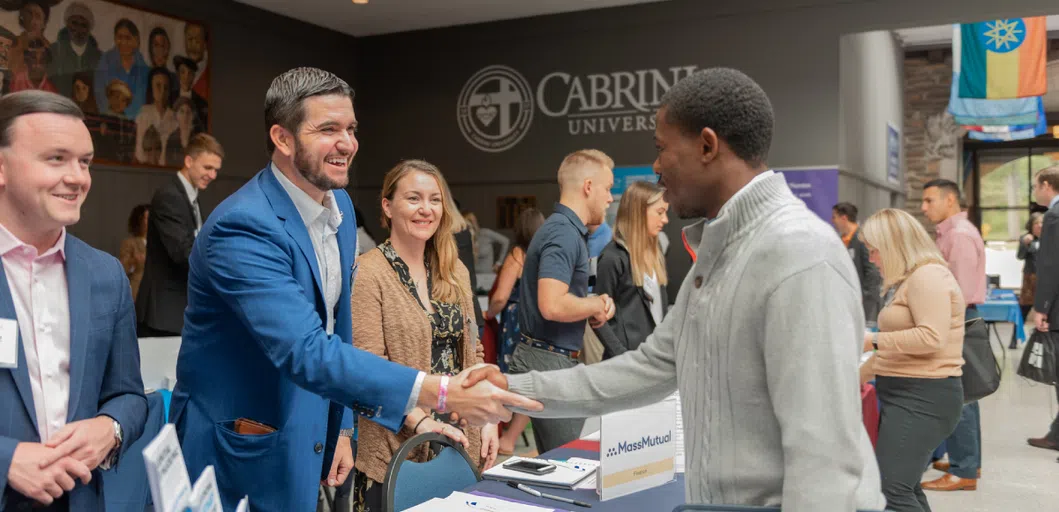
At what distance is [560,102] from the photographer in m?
9.66

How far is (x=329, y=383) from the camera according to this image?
1886 mm

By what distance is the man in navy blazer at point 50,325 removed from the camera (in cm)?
160

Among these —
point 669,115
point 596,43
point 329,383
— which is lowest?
point 329,383

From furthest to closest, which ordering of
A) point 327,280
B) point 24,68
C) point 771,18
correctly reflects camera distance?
point 771,18, point 24,68, point 327,280

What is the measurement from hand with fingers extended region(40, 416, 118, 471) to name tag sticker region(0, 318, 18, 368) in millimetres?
159

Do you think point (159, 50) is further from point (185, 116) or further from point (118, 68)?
point (185, 116)

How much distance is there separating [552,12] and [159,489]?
9027mm

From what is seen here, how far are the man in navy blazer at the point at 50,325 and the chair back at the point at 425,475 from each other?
2.48 feet

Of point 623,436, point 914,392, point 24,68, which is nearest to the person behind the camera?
point 623,436

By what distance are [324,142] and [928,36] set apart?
13.4 m

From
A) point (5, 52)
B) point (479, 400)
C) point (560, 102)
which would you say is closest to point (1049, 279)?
point (479, 400)

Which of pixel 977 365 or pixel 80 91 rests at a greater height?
pixel 80 91

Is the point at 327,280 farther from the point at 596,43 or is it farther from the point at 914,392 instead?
the point at 596,43

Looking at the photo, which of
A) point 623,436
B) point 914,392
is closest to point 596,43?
point 914,392
